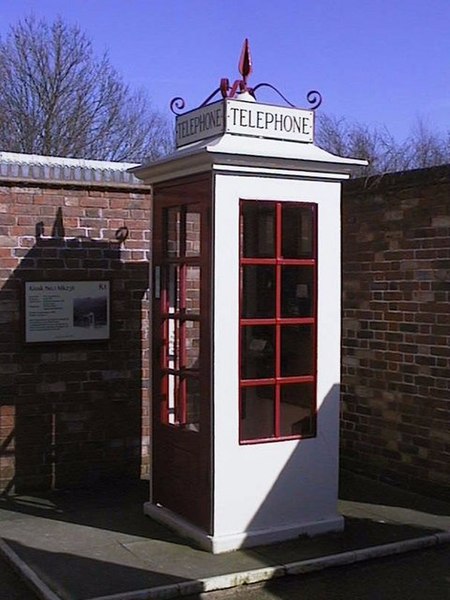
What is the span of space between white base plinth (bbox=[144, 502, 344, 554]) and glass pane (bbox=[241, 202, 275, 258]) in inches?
77.4

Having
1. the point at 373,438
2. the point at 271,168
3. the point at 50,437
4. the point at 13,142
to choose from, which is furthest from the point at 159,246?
the point at 13,142

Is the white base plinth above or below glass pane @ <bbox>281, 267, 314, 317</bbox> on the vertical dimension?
below

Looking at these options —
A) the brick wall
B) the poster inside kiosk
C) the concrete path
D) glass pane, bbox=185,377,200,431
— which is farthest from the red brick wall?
the brick wall

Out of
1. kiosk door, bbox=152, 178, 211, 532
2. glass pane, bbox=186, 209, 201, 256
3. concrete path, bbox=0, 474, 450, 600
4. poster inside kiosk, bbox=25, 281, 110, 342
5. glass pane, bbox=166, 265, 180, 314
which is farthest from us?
poster inside kiosk, bbox=25, 281, 110, 342

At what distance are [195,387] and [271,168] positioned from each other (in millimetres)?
1663

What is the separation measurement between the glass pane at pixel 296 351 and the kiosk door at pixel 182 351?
0.60 metres

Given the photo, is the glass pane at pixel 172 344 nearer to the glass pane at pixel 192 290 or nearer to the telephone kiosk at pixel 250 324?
the telephone kiosk at pixel 250 324

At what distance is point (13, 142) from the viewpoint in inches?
1074

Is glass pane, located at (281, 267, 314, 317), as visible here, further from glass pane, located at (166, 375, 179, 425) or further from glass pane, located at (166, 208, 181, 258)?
glass pane, located at (166, 375, 179, 425)

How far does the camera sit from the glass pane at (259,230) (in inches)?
243

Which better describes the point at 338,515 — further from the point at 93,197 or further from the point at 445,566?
the point at 93,197

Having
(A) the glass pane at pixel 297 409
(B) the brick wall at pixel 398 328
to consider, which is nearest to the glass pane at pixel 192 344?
(A) the glass pane at pixel 297 409

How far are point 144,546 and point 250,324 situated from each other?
1729 millimetres

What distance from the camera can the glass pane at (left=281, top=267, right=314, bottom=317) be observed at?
6.31 m
